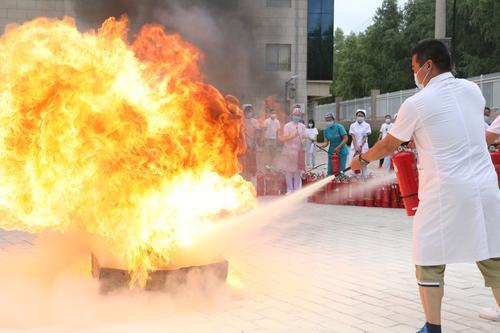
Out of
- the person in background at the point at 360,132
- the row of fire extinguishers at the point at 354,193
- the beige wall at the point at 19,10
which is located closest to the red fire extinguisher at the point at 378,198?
the row of fire extinguishers at the point at 354,193

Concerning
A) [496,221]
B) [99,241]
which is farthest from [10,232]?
[496,221]

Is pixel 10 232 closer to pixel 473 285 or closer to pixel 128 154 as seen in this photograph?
pixel 128 154

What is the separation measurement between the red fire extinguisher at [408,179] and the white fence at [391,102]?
2100 cm

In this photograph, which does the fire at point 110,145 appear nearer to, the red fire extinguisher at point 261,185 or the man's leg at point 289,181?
the man's leg at point 289,181

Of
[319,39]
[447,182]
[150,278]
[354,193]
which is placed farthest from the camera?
[319,39]

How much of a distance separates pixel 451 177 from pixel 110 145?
2809 mm

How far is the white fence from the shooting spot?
80.9 ft

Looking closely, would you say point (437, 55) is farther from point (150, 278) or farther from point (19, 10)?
point (19, 10)

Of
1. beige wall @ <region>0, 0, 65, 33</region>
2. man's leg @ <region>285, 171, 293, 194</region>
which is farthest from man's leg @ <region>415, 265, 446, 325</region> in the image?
beige wall @ <region>0, 0, 65, 33</region>

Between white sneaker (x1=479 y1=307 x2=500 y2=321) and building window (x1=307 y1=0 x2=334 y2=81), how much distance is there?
3409cm

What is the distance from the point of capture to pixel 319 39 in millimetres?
38406

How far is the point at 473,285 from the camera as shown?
5492 millimetres

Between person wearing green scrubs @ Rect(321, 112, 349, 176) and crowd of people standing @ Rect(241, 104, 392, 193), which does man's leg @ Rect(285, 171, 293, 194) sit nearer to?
crowd of people standing @ Rect(241, 104, 392, 193)

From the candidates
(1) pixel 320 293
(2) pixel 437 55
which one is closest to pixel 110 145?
(1) pixel 320 293
